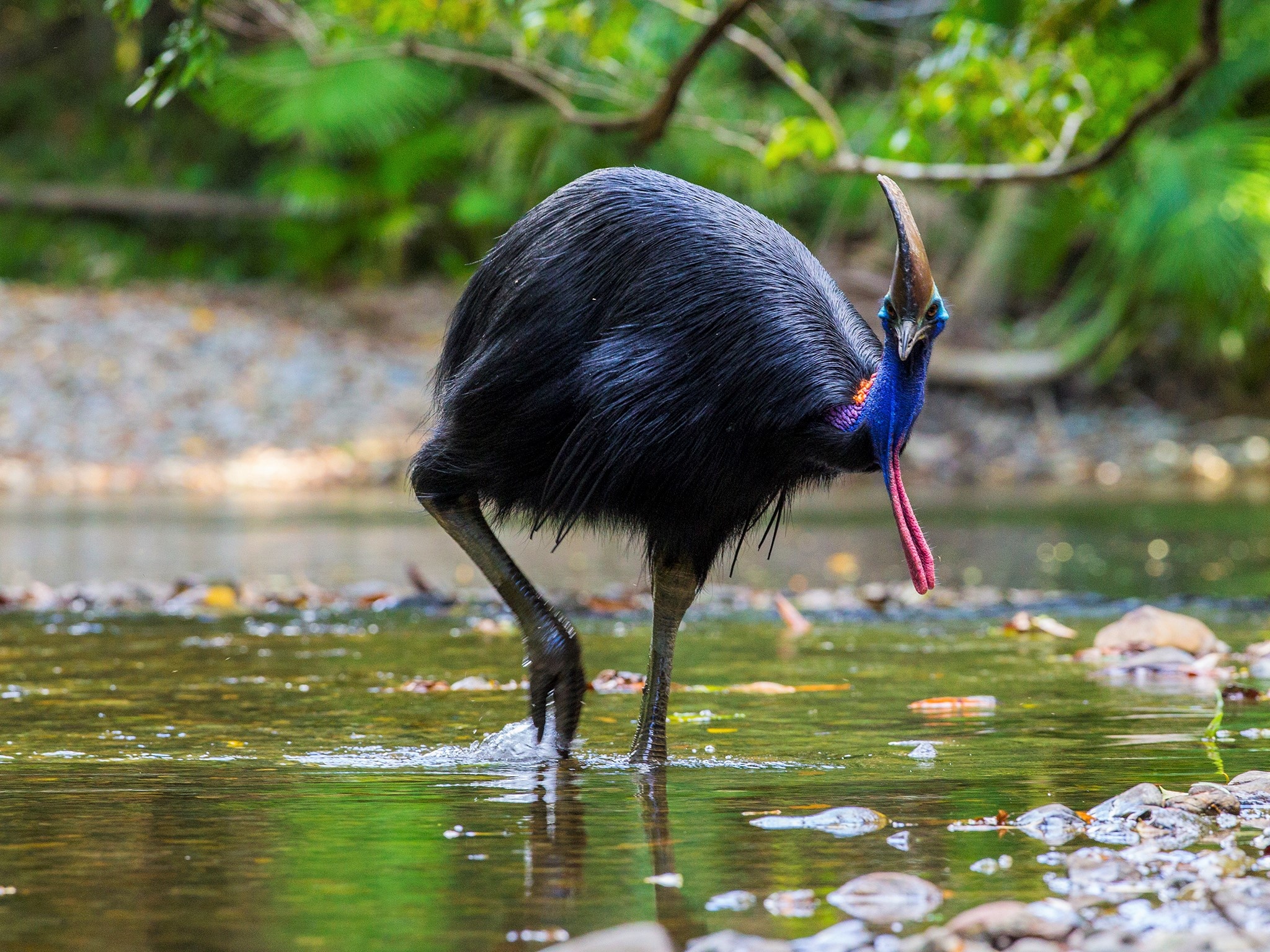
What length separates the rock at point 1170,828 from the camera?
2865mm

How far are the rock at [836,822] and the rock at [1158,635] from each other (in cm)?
252

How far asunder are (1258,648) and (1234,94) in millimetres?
12744

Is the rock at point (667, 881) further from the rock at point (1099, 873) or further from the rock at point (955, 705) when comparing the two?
the rock at point (955, 705)

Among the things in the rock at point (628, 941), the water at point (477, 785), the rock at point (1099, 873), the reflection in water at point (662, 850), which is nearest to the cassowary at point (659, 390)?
the reflection in water at point (662, 850)

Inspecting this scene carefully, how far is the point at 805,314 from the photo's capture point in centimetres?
398

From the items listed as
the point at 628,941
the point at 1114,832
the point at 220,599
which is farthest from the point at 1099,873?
the point at 220,599

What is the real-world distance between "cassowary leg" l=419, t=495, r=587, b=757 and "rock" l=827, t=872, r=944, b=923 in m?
1.49

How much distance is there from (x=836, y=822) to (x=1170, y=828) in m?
0.55

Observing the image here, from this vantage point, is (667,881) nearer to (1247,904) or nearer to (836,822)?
(836,822)

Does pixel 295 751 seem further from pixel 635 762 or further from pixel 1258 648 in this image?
pixel 1258 648

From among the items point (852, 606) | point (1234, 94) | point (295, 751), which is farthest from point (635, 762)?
point (1234, 94)

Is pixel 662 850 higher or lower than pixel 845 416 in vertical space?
lower

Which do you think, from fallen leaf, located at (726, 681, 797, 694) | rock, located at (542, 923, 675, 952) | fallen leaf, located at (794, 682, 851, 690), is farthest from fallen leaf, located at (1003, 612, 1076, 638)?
rock, located at (542, 923, 675, 952)

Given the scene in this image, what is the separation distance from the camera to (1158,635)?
5.37m
